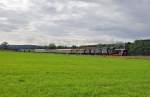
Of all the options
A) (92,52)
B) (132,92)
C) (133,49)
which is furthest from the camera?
(92,52)

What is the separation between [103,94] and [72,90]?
1571mm

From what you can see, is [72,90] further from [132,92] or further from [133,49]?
[133,49]

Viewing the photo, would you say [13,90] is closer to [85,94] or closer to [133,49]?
[85,94]

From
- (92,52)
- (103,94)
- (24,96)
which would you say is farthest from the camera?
(92,52)

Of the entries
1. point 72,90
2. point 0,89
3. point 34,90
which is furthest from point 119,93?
point 0,89

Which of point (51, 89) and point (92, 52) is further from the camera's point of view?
point (92, 52)

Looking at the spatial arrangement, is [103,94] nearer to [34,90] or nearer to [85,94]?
[85,94]

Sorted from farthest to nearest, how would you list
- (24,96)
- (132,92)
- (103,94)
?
1. (132,92)
2. (103,94)
3. (24,96)

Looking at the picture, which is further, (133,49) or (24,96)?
(133,49)

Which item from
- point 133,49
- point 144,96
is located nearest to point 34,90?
point 144,96

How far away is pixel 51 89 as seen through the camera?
15430mm

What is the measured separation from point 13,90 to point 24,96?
6.05 ft

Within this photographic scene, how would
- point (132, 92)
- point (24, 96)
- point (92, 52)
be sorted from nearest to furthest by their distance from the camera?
point (24, 96)
point (132, 92)
point (92, 52)

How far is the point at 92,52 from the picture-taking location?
138 metres
